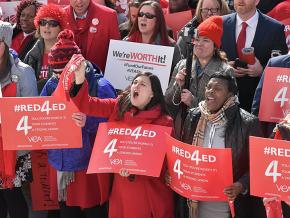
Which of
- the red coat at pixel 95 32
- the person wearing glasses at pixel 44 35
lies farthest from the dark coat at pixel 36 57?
the red coat at pixel 95 32

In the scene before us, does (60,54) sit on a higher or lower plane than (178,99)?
higher

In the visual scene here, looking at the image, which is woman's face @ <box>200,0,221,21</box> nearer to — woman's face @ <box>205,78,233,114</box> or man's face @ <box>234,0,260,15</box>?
man's face @ <box>234,0,260,15</box>

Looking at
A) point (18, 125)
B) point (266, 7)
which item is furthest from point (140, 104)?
point (266, 7)

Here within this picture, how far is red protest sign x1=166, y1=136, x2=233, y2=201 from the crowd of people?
117 mm

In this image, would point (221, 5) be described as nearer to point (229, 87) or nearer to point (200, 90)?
point (200, 90)

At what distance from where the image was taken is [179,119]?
5.61 meters

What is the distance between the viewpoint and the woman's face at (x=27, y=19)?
7527 mm

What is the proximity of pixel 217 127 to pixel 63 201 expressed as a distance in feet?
5.08

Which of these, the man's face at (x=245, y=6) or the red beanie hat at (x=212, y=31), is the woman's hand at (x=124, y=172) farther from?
the man's face at (x=245, y=6)

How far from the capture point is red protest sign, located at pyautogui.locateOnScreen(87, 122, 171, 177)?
500 centimetres

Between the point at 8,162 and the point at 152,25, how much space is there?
6.56ft

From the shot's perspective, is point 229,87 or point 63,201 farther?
point 63,201

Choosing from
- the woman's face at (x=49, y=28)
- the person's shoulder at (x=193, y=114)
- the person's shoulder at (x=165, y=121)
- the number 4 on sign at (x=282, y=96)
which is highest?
the woman's face at (x=49, y=28)

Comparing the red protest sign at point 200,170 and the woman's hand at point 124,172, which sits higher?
the red protest sign at point 200,170
